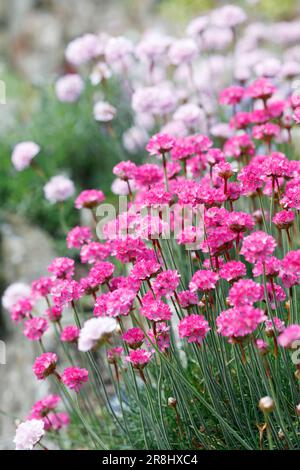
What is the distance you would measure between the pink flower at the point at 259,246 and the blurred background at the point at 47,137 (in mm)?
1448

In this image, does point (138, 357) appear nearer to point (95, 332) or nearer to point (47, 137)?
point (95, 332)

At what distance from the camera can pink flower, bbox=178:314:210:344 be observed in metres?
1.50

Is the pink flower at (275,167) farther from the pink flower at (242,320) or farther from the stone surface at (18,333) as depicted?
the stone surface at (18,333)

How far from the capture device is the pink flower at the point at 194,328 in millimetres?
1503

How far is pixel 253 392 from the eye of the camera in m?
1.70

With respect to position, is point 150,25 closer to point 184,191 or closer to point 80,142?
point 80,142

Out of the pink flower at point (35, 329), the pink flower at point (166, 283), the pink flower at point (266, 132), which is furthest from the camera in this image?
the pink flower at point (266, 132)

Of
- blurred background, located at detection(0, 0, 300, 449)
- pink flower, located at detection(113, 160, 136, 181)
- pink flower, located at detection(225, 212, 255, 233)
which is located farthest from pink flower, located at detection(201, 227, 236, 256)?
blurred background, located at detection(0, 0, 300, 449)

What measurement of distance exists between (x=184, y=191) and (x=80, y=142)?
2928 mm

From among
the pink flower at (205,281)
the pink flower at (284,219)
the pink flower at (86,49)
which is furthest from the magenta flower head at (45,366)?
the pink flower at (86,49)

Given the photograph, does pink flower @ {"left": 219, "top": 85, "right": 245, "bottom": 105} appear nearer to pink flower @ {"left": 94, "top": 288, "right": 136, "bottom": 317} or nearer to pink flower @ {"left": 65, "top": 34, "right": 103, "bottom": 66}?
pink flower @ {"left": 65, "top": 34, "right": 103, "bottom": 66}

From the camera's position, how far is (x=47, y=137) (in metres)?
4.52

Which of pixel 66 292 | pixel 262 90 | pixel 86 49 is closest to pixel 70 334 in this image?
pixel 66 292
